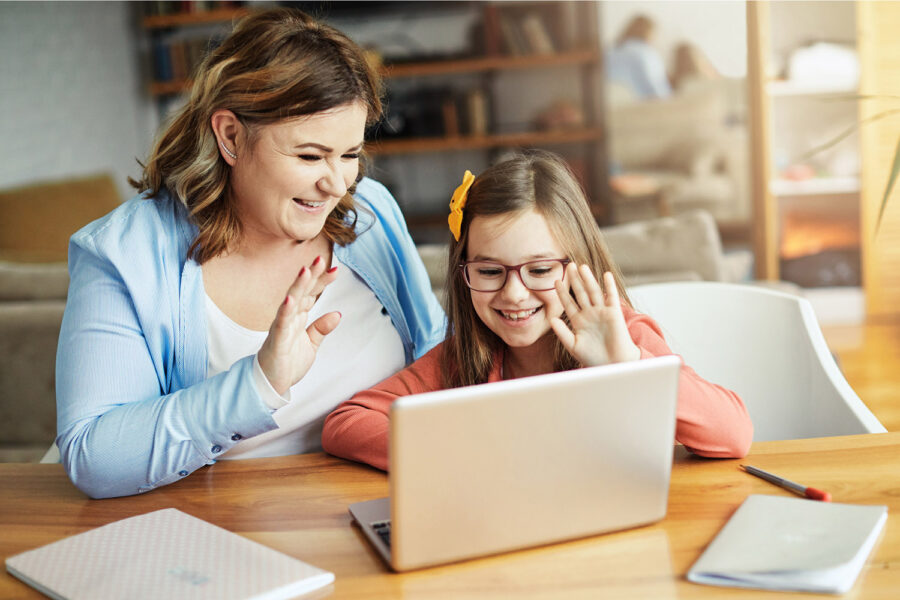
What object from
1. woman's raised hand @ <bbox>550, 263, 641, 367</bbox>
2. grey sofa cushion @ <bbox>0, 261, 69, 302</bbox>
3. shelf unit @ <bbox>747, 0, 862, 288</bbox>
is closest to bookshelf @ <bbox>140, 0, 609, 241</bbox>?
shelf unit @ <bbox>747, 0, 862, 288</bbox>

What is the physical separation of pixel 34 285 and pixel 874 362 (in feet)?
10.5

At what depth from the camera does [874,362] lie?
3.73 m

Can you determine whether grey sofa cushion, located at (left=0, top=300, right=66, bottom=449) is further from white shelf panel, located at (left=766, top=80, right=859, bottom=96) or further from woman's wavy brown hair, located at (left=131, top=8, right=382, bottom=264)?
white shelf panel, located at (left=766, top=80, right=859, bottom=96)

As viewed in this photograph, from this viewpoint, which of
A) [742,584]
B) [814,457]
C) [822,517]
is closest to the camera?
[742,584]

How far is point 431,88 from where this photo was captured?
543cm

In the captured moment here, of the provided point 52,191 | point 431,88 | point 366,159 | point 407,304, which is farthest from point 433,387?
point 431,88

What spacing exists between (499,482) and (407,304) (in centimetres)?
77

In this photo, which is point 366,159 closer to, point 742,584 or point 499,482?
point 499,482

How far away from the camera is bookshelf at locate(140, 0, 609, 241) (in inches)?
201

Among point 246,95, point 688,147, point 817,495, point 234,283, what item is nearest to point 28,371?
point 234,283

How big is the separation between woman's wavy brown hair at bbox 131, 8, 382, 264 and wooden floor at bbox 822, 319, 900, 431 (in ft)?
7.55

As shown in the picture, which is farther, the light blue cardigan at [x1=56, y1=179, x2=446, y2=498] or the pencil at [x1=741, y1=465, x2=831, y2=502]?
the light blue cardigan at [x1=56, y1=179, x2=446, y2=498]

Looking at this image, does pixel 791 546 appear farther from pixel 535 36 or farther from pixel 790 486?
pixel 535 36

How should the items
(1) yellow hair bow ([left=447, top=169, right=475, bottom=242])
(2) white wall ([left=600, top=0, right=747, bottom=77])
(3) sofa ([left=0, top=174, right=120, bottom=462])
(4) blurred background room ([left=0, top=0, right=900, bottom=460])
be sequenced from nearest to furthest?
(1) yellow hair bow ([left=447, top=169, right=475, bottom=242])
(3) sofa ([left=0, top=174, right=120, bottom=462])
(4) blurred background room ([left=0, top=0, right=900, bottom=460])
(2) white wall ([left=600, top=0, right=747, bottom=77])
